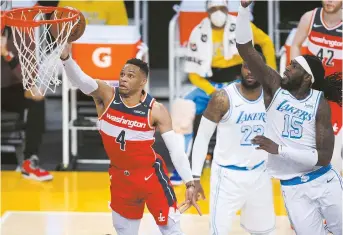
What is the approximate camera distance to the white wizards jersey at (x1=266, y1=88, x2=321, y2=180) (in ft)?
22.6

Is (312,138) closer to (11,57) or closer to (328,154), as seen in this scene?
(328,154)

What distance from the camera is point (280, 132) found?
6.98m

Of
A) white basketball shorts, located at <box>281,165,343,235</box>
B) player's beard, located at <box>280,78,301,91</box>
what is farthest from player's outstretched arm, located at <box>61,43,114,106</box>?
white basketball shorts, located at <box>281,165,343,235</box>

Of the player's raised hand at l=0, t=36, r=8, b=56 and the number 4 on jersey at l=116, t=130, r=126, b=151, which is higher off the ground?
the player's raised hand at l=0, t=36, r=8, b=56

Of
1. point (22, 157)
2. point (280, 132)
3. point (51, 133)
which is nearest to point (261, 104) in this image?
point (280, 132)

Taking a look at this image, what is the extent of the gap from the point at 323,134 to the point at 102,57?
3.77 metres

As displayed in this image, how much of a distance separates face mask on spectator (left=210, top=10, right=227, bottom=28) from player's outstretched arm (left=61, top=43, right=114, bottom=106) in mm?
3076

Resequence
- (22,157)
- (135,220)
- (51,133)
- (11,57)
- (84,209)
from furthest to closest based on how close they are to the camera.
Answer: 1. (51,133)
2. (22,157)
3. (11,57)
4. (84,209)
5. (135,220)

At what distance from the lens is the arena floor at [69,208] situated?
8.80 metres

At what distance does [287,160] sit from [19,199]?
354 centimetres

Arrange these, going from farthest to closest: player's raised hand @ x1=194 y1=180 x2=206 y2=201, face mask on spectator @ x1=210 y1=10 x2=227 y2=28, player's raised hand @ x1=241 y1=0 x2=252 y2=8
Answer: face mask on spectator @ x1=210 y1=10 x2=227 y2=28 < player's raised hand @ x1=194 y1=180 x2=206 y2=201 < player's raised hand @ x1=241 y1=0 x2=252 y2=8

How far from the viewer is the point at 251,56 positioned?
6855mm

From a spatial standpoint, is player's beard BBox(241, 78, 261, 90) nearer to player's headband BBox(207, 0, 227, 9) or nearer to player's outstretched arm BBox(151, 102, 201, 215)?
player's outstretched arm BBox(151, 102, 201, 215)

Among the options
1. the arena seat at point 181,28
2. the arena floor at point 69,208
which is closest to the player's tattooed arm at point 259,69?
the arena floor at point 69,208
